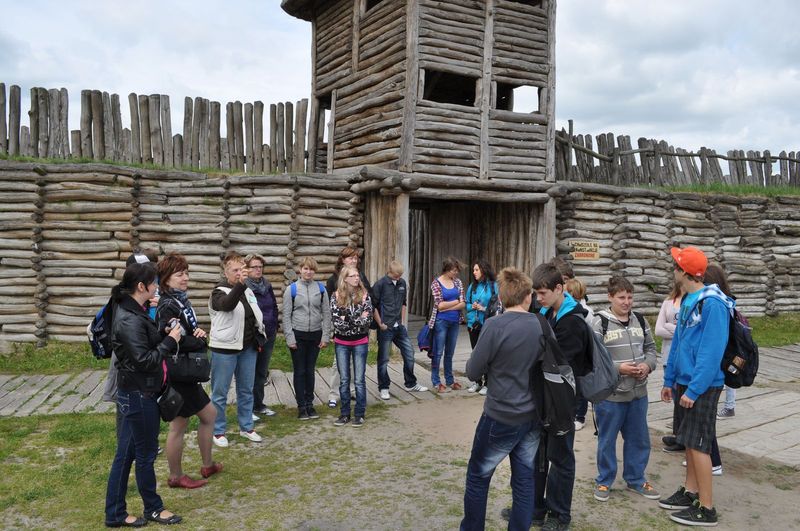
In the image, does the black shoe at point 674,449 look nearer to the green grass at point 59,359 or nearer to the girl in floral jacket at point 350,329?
the girl in floral jacket at point 350,329

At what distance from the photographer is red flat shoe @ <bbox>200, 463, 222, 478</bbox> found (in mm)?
5176

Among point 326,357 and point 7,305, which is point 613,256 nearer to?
point 326,357

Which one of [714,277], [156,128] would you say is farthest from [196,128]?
[714,277]

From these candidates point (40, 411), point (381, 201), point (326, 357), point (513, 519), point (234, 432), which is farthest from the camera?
point (381, 201)

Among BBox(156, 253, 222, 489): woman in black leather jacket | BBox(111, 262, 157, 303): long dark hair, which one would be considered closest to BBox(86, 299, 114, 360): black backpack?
BBox(111, 262, 157, 303): long dark hair

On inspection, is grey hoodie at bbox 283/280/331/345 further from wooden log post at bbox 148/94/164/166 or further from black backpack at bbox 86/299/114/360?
wooden log post at bbox 148/94/164/166

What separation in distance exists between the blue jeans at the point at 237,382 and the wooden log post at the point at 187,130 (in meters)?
7.48

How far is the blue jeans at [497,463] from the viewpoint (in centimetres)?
382

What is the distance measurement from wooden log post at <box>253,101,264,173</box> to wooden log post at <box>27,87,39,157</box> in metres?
4.20

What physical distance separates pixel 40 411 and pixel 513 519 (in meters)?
6.09

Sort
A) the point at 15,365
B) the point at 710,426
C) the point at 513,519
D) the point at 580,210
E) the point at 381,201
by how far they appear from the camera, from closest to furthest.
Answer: the point at 513,519
the point at 710,426
the point at 15,365
the point at 381,201
the point at 580,210

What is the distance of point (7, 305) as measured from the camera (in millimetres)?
10242

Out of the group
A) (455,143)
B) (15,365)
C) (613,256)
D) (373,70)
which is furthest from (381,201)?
(15,365)

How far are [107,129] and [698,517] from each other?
1201cm
